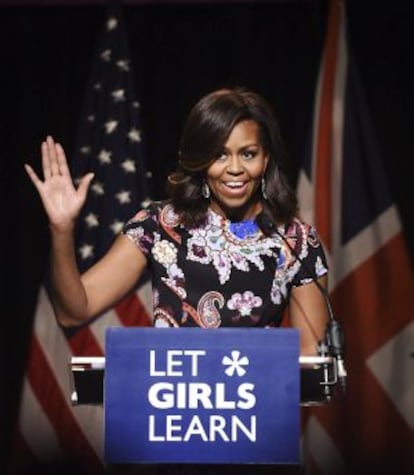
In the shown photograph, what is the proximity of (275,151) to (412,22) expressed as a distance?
2.35 m

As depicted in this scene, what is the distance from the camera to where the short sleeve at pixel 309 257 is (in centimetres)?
227

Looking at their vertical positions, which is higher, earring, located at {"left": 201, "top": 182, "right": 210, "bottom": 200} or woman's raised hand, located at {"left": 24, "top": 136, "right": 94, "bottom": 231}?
earring, located at {"left": 201, "top": 182, "right": 210, "bottom": 200}

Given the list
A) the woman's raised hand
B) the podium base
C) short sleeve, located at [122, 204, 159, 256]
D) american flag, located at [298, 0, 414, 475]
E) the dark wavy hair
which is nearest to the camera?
the podium base

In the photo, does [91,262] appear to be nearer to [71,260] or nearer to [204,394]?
[71,260]

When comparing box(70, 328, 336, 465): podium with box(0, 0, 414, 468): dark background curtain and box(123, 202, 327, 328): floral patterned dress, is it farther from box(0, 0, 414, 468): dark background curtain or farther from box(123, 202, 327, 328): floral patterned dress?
box(0, 0, 414, 468): dark background curtain

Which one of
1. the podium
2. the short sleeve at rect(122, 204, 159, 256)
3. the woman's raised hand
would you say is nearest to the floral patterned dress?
the short sleeve at rect(122, 204, 159, 256)

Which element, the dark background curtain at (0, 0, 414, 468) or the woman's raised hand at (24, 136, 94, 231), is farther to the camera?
the dark background curtain at (0, 0, 414, 468)

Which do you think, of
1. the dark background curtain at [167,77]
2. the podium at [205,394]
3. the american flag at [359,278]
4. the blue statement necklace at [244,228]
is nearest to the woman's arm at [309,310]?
the blue statement necklace at [244,228]

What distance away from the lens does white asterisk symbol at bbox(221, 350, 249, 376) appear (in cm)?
180

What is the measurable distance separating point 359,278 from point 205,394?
8.78ft

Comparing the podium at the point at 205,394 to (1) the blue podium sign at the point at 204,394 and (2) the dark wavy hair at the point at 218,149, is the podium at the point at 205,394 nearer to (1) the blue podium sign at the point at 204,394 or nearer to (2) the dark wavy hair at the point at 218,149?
(1) the blue podium sign at the point at 204,394

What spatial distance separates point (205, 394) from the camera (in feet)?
5.88

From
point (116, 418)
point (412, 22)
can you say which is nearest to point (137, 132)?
point (412, 22)

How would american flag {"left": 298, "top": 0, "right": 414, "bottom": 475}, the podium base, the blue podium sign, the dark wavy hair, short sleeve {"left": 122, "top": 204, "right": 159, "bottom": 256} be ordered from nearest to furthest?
1. the blue podium sign
2. the podium base
3. the dark wavy hair
4. short sleeve {"left": 122, "top": 204, "right": 159, "bottom": 256}
5. american flag {"left": 298, "top": 0, "right": 414, "bottom": 475}
